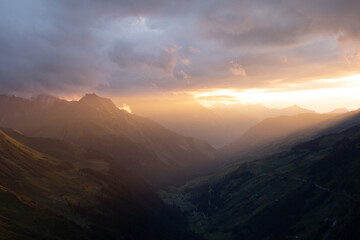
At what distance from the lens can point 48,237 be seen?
16675 centimetres

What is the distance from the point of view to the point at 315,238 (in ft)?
643

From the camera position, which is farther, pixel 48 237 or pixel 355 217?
pixel 355 217

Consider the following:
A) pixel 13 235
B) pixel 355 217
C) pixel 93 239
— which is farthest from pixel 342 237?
pixel 13 235

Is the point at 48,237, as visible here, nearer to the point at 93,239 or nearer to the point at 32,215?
the point at 32,215

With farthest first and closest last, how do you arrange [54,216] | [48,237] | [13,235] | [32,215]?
[54,216]
[32,215]
[48,237]
[13,235]

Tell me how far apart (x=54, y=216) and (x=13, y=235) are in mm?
49782

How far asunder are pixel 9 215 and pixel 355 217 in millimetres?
226533

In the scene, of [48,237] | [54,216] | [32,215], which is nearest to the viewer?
[48,237]

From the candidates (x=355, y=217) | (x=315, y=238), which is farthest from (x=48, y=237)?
(x=355, y=217)

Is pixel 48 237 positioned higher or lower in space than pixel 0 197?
lower

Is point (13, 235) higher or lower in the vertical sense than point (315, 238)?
higher

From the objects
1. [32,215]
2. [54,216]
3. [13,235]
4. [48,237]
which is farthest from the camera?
[54,216]

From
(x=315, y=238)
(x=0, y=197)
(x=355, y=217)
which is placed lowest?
(x=315, y=238)

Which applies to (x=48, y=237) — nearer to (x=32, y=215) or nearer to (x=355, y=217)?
(x=32, y=215)
